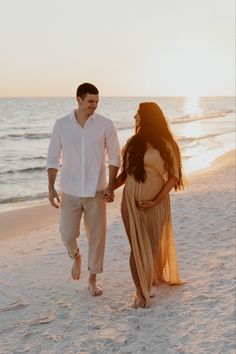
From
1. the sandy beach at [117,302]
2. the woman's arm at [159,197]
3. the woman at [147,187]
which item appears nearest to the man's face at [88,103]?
the woman at [147,187]

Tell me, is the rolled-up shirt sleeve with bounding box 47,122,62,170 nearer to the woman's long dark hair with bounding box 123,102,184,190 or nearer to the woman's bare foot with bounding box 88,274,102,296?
the woman's long dark hair with bounding box 123,102,184,190

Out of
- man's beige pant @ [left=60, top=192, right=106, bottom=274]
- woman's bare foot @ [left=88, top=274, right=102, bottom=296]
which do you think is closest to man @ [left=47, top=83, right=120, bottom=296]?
man's beige pant @ [left=60, top=192, right=106, bottom=274]

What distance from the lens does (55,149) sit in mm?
4672

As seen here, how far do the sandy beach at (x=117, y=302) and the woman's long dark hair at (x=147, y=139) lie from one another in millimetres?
1257

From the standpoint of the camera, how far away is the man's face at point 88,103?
4496 mm

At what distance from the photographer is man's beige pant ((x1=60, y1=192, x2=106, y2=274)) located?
15.5 ft

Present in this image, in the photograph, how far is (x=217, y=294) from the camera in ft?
15.9

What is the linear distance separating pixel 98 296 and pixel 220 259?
1657mm

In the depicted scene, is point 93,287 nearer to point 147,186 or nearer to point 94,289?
point 94,289

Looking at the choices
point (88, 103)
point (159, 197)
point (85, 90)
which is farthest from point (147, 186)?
point (85, 90)

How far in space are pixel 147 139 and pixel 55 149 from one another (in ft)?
2.85

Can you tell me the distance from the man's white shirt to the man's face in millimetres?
57

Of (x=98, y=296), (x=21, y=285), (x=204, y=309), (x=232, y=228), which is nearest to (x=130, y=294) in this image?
(x=98, y=296)

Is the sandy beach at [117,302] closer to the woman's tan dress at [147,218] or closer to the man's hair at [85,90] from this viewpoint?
the woman's tan dress at [147,218]
